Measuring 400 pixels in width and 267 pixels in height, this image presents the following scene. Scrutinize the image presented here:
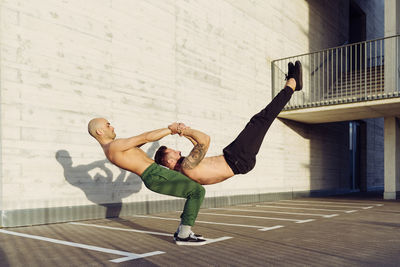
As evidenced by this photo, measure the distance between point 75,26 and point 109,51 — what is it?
0.87m

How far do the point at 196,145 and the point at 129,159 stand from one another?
77 cm

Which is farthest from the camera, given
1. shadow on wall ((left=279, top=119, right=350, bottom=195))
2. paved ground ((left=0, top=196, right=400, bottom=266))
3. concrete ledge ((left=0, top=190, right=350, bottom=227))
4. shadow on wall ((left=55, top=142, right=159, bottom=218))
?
shadow on wall ((left=279, top=119, right=350, bottom=195))

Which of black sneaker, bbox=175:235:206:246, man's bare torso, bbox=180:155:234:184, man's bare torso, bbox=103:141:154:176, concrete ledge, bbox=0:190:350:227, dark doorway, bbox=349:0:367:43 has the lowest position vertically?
concrete ledge, bbox=0:190:350:227

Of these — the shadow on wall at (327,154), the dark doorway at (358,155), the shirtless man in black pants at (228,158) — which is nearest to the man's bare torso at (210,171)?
the shirtless man in black pants at (228,158)

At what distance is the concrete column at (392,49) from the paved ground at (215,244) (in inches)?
283

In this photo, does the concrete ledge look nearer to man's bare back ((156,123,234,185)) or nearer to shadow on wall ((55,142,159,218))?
shadow on wall ((55,142,159,218))

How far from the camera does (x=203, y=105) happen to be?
413 inches

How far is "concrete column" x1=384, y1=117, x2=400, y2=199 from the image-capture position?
13.6 metres

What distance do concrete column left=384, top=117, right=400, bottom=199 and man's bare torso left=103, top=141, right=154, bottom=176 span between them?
11661 millimetres

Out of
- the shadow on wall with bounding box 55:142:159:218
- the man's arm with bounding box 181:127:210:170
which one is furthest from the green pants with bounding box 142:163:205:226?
the shadow on wall with bounding box 55:142:159:218

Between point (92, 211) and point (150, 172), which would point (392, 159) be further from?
point (150, 172)

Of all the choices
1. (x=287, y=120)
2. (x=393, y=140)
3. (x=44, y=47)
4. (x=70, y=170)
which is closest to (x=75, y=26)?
(x=44, y=47)

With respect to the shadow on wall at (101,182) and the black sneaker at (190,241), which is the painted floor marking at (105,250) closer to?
the black sneaker at (190,241)

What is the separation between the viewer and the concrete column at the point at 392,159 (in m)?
13.6
